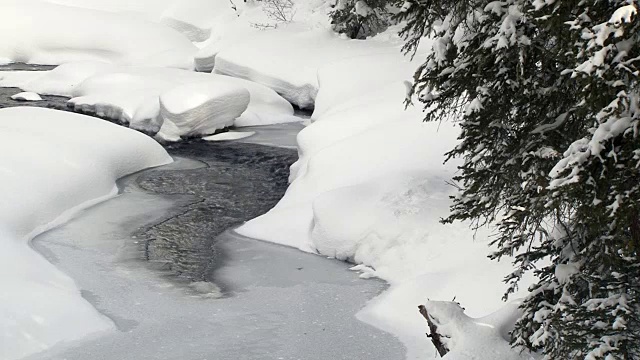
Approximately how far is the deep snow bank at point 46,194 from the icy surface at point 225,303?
0.27 meters

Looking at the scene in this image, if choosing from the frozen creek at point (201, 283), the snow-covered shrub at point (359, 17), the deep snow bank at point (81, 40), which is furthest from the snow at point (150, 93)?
the frozen creek at point (201, 283)

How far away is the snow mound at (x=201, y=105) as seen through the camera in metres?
17.6

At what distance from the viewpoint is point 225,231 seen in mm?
11484

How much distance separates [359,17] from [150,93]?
5375 millimetres

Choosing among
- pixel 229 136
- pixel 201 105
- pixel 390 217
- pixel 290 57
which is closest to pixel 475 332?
pixel 390 217

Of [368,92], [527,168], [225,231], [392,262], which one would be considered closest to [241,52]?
[368,92]

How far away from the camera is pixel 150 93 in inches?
776

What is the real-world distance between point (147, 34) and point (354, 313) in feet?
70.0

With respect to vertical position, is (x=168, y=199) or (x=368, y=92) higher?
(x=368, y=92)

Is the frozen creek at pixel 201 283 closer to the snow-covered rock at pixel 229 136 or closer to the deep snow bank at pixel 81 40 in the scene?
the snow-covered rock at pixel 229 136

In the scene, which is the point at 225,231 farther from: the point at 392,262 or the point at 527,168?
the point at 527,168

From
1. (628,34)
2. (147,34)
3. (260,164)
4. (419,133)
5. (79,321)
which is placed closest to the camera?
(628,34)

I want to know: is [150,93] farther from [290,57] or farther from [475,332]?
[475,332]

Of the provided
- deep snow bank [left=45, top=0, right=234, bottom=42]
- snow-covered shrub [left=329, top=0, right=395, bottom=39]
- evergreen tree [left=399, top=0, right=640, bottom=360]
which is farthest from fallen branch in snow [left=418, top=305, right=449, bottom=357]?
deep snow bank [left=45, top=0, right=234, bottom=42]
